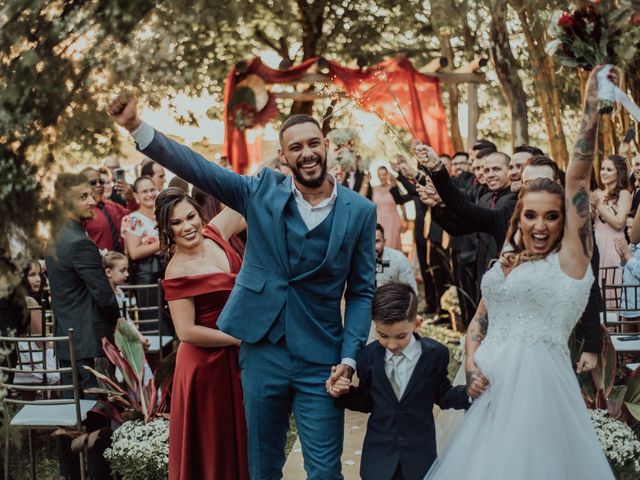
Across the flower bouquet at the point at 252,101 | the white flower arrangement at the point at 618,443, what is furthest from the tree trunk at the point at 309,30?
the white flower arrangement at the point at 618,443

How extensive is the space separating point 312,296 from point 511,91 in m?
8.18

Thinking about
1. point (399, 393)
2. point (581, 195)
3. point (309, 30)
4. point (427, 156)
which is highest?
point (309, 30)

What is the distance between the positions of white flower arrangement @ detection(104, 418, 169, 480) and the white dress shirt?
1.65 m

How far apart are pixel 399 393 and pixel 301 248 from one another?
77 centimetres

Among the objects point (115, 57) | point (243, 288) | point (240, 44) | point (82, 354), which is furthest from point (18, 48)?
point (240, 44)

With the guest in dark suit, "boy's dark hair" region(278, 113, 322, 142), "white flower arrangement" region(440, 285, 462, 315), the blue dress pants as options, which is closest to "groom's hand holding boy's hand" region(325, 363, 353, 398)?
the blue dress pants

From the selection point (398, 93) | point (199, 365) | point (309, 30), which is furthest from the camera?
point (309, 30)

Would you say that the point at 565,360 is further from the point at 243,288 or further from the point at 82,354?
the point at 82,354

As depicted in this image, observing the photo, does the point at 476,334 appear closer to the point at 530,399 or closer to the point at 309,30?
the point at 530,399

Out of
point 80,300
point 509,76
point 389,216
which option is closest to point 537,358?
point 80,300

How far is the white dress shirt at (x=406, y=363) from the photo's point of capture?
14.0ft

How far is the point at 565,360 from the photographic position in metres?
4.07

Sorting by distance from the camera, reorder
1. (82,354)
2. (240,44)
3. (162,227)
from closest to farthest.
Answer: (162,227) < (82,354) < (240,44)

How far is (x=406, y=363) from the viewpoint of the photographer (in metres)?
4.28
